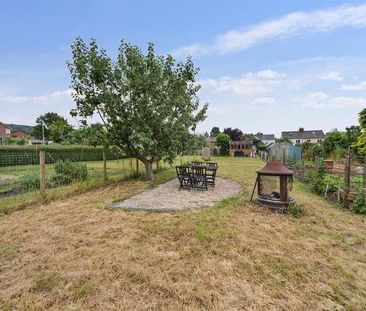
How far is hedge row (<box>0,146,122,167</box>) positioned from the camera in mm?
16984

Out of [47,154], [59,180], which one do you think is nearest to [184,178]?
[59,180]

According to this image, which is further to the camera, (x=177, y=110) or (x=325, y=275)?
(x=177, y=110)

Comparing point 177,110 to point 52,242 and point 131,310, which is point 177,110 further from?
point 131,310

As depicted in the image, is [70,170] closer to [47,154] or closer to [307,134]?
[47,154]

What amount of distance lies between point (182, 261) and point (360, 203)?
216 inches

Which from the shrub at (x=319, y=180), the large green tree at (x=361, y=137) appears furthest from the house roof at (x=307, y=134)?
the shrub at (x=319, y=180)

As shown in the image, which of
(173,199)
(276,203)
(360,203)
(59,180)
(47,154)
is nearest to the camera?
(276,203)

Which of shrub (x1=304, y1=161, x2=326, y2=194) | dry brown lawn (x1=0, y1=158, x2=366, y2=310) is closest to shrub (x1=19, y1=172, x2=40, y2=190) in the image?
dry brown lawn (x1=0, y1=158, x2=366, y2=310)

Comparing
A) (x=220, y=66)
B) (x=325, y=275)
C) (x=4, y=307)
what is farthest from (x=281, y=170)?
(x=220, y=66)

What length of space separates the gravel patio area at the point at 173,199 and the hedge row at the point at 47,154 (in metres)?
6.81

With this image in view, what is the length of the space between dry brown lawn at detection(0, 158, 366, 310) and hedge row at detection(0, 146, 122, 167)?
32.4ft

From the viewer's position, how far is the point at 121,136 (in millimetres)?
10508

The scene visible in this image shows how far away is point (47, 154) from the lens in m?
21.1

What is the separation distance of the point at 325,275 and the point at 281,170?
3.17 metres
